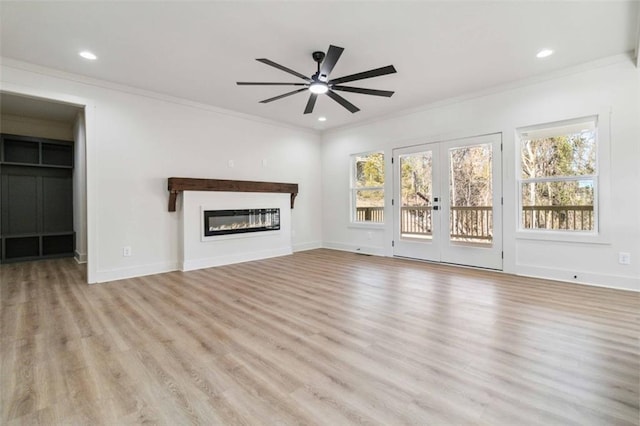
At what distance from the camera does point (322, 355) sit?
208cm

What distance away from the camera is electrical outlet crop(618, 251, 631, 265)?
11.6ft

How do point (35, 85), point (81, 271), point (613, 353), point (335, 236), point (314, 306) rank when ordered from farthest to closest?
point (335, 236) < point (81, 271) < point (35, 85) < point (314, 306) < point (613, 353)

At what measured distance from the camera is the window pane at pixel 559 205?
3.90 m

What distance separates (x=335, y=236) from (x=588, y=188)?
14.5 ft

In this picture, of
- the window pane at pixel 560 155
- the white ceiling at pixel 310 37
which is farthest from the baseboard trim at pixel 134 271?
the window pane at pixel 560 155

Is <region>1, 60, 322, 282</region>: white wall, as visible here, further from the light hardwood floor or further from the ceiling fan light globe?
the ceiling fan light globe

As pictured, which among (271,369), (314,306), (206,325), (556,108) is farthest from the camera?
(556,108)

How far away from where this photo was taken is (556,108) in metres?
4.02

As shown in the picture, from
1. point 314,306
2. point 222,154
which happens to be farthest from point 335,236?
point 314,306

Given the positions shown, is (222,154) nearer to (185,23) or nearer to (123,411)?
(185,23)

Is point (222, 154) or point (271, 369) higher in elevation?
point (222, 154)

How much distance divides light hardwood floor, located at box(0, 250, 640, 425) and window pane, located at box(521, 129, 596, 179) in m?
1.54

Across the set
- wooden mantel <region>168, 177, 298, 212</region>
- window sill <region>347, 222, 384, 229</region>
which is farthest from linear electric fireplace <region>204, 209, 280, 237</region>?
window sill <region>347, 222, 384, 229</region>

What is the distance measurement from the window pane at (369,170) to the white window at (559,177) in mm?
2432
